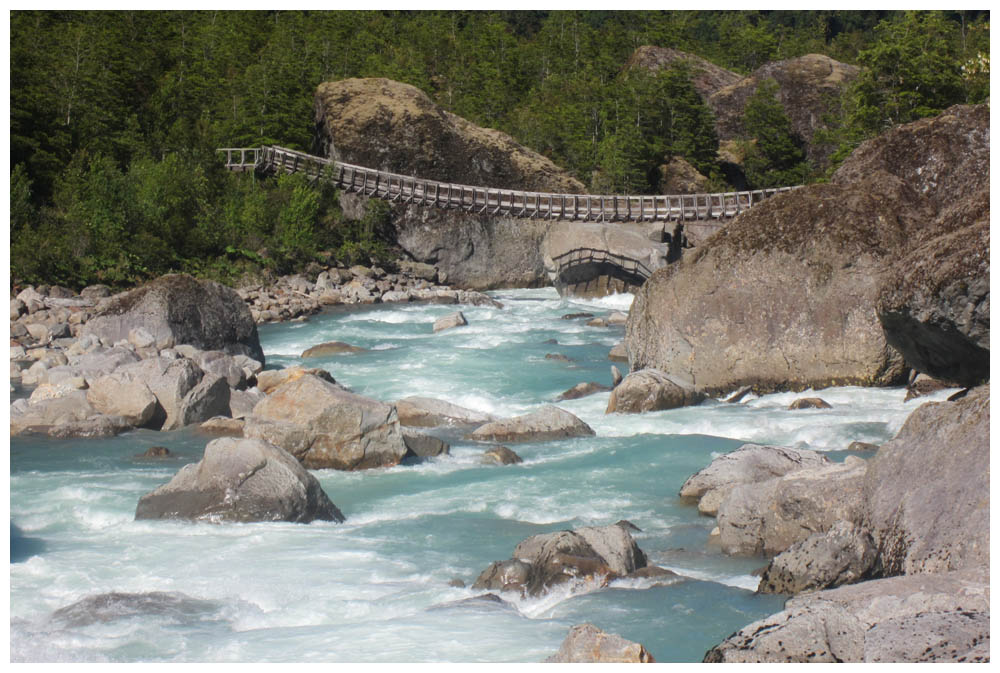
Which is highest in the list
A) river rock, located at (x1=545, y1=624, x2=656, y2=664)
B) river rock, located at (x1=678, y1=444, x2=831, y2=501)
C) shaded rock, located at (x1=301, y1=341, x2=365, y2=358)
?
river rock, located at (x1=545, y1=624, x2=656, y2=664)

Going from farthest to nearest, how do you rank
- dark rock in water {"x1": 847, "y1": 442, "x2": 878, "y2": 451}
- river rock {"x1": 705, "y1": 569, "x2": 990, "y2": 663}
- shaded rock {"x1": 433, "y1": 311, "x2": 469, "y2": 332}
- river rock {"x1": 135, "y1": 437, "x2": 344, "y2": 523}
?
shaded rock {"x1": 433, "y1": 311, "x2": 469, "y2": 332}
dark rock in water {"x1": 847, "y1": 442, "x2": 878, "y2": 451}
river rock {"x1": 135, "y1": 437, "x2": 344, "y2": 523}
river rock {"x1": 705, "y1": 569, "x2": 990, "y2": 663}

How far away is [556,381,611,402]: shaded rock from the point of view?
1653 centimetres

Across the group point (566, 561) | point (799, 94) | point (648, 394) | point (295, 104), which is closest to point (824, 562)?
point (566, 561)

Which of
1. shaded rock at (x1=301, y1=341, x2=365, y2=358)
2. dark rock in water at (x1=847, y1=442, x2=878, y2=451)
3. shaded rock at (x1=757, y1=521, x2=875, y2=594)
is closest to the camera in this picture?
shaded rock at (x1=757, y1=521, x2=875, y2=594)

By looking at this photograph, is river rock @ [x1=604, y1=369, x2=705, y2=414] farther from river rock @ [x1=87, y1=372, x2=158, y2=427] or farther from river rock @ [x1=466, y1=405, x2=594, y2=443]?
river rock @ [x1=87, y1=372, x2=158, y2=427]

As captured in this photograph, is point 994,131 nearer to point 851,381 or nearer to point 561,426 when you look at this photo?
point 561,426

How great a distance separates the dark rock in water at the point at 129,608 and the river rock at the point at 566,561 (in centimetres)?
207

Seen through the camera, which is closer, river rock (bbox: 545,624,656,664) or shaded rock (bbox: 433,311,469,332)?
river rock (bbox: 545,624,656,664)

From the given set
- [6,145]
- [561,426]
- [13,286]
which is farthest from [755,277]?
[13,286]

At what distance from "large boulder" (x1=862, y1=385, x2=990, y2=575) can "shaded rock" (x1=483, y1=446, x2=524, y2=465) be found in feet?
16.0

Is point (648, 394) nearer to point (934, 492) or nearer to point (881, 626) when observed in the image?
point (934, 492)

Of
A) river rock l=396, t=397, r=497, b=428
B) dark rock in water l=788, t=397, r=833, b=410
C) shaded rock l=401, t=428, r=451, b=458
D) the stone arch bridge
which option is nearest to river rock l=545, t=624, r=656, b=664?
shaded rock l=401, t=428, r=451, b=458

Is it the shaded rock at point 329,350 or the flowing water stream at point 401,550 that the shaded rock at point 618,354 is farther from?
the shaded rock at point 329,350

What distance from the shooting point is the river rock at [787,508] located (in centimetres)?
852
